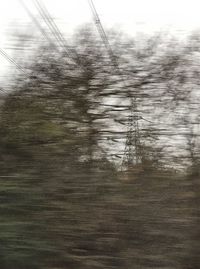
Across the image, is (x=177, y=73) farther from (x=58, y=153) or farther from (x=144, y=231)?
(x=144, y=231)

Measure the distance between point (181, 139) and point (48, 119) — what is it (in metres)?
1.21

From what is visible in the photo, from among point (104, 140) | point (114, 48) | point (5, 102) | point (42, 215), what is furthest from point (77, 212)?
point (114, 48)

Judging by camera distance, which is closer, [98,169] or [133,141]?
[98,169]

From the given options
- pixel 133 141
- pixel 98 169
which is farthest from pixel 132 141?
pixel 98 169

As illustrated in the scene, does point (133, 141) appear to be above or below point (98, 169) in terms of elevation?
above

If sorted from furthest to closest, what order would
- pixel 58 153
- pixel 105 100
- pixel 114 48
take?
pixel 114 48, pixel 105 100, pixel 58 153

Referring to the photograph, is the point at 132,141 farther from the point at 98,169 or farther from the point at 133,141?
the point at 98,169

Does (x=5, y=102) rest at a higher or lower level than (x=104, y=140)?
higher

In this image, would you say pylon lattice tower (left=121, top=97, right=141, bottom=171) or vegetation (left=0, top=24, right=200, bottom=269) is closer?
vegetation (left=0, top=24, right=200, bottom=269)

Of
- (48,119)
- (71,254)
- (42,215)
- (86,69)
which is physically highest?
(86,69)

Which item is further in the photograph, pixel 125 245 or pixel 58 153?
pixel 58 153

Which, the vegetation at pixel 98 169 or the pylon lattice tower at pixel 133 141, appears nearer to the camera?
the vegetation at pixel 98 169

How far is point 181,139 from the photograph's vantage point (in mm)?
4488

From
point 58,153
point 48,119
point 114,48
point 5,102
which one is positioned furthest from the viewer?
point 114,48
